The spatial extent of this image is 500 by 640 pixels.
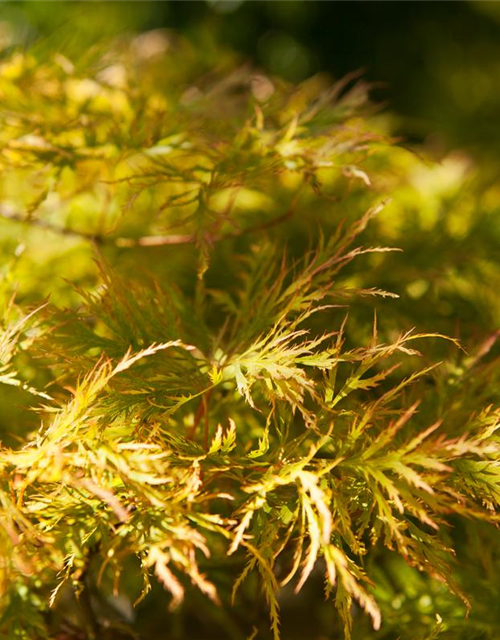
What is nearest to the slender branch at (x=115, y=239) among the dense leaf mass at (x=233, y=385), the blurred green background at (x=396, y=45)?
the dense leaf mass at (x=233, y=385)

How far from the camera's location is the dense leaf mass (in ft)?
1.46

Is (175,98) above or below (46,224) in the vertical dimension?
above

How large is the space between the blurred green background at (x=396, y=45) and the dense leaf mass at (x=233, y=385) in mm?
1249

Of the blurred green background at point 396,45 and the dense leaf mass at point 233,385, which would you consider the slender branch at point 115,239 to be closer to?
the dense leaf mass at point 233,385

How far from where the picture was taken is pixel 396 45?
2.34m

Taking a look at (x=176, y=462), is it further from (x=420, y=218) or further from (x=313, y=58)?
(x=313, y=58)

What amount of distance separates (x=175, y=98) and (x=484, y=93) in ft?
6.38

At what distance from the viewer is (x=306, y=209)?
2.73 feet

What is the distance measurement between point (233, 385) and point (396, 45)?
2131 millimetres

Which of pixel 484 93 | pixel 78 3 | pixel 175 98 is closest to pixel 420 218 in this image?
pixel 175 98

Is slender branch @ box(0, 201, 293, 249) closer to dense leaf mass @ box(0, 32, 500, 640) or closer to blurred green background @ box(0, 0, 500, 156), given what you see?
dense leaf mass @ box(0, 32, 500, 640)

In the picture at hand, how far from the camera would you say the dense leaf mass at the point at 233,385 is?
1.46 feet

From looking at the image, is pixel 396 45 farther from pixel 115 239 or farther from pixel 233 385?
pixel 233 385

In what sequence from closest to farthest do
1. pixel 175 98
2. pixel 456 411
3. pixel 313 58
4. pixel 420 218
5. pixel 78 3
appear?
pixel 456 411 < pixel 175 98 < pixel 420 218 < pixel 78 3 < pixel 313 58
